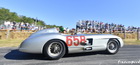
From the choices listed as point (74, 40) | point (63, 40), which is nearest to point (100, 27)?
point (74, 40)

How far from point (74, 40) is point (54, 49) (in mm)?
724

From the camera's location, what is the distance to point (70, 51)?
4.48m

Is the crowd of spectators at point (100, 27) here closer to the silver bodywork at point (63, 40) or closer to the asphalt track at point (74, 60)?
the silver bodywork at point (63, 40)

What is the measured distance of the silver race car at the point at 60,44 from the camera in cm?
419

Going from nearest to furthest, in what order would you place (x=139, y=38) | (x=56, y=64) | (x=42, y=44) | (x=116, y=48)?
(x=56, y=64) → (x=42, y=44) → (x=116, y=48) → (x=139, y=38)

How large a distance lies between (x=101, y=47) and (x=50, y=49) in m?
1.84

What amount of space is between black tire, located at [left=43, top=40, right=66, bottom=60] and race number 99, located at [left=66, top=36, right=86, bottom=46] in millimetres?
220

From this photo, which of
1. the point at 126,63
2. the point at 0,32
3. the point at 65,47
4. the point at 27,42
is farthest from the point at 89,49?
the point at 0,32

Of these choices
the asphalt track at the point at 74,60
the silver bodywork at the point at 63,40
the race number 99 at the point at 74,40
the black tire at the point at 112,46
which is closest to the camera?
the asphalt track at the point at 74,60

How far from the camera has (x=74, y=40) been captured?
4.56m

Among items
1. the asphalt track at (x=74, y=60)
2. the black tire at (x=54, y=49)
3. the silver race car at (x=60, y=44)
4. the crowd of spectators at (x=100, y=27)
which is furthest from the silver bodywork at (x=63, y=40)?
the crowd of spectators at (x=100, y=27)

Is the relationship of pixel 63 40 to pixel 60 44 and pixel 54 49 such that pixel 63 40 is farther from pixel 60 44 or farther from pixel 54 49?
pixel 54 49

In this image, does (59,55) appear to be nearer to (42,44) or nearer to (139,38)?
(42,44)

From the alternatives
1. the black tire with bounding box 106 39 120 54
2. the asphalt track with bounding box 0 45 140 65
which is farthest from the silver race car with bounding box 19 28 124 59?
the asphalt track with bounding box 0 45 140 65
